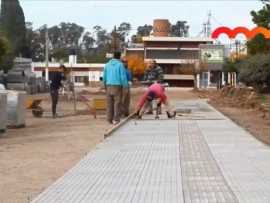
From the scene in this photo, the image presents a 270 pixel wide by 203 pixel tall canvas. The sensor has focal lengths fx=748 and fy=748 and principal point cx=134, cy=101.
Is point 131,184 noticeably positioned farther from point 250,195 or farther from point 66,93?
point 66,93

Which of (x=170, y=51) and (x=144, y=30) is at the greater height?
(x=144, y=30)

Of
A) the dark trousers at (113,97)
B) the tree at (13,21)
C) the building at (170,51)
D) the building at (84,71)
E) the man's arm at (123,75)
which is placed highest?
the tree at (13,21)

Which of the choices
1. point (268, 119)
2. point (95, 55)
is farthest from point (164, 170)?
point (95, 55)

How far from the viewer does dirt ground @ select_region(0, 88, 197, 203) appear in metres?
10.1

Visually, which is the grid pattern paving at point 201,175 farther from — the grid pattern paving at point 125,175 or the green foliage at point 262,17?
the green foliage at point 262,17

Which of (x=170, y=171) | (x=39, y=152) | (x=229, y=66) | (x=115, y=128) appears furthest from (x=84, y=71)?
(x=170, y=171)

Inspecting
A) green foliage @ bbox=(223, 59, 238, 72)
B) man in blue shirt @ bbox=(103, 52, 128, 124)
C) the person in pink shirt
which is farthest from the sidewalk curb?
green foliage @ bbox=(223, 59, 238, 72)

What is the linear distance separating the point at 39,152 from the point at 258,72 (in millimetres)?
35983

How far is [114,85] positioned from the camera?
67.3 feet

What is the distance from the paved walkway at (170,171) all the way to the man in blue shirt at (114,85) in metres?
3.16

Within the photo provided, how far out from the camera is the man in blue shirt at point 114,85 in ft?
67.4

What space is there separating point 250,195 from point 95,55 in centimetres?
16220

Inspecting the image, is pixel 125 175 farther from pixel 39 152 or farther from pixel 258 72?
pixel 258 72

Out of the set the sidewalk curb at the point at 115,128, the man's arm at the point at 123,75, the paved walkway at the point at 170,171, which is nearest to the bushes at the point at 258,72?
the sidewalk curb at the point at 115,128
